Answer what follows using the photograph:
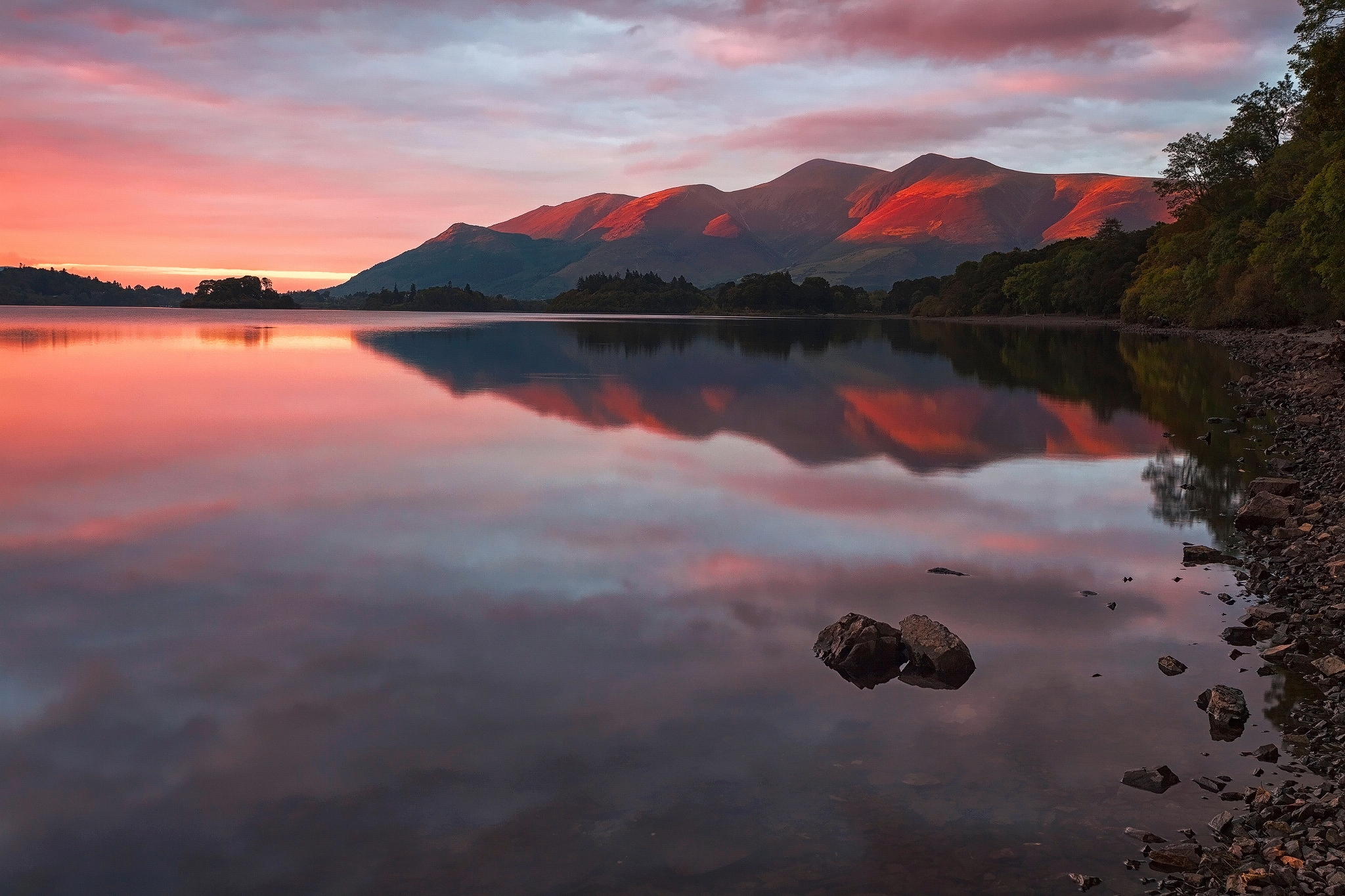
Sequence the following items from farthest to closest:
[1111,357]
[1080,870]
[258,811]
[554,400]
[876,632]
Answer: [1111,357], [554,400], [876,632], [258,811], [1080,870]

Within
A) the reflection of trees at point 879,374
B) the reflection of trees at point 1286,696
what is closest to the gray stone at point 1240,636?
the reflection of trees at point 1286,696

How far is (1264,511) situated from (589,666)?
13.4m

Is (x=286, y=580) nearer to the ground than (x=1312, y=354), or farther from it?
nearer to the ground

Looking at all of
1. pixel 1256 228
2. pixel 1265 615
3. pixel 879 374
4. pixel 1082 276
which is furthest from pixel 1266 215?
pixel 1265 615

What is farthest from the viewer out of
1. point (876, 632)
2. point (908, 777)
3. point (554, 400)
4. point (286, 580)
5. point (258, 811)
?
point (554, 400)

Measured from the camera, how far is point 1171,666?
11.7 m

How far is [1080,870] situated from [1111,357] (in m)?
68.6

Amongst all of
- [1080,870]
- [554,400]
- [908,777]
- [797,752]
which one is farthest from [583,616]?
[554,400]

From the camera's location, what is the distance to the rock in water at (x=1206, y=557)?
1642 cm

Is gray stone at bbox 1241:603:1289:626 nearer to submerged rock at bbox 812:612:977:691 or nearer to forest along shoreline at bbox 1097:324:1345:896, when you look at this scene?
forest along shoreline at bbox 1097:324:1345:896

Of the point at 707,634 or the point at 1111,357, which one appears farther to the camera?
the point at 1111,357

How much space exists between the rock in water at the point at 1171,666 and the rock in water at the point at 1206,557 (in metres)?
5.37

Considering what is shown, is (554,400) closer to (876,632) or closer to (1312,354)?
(876,632)

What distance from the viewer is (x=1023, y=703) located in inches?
426
